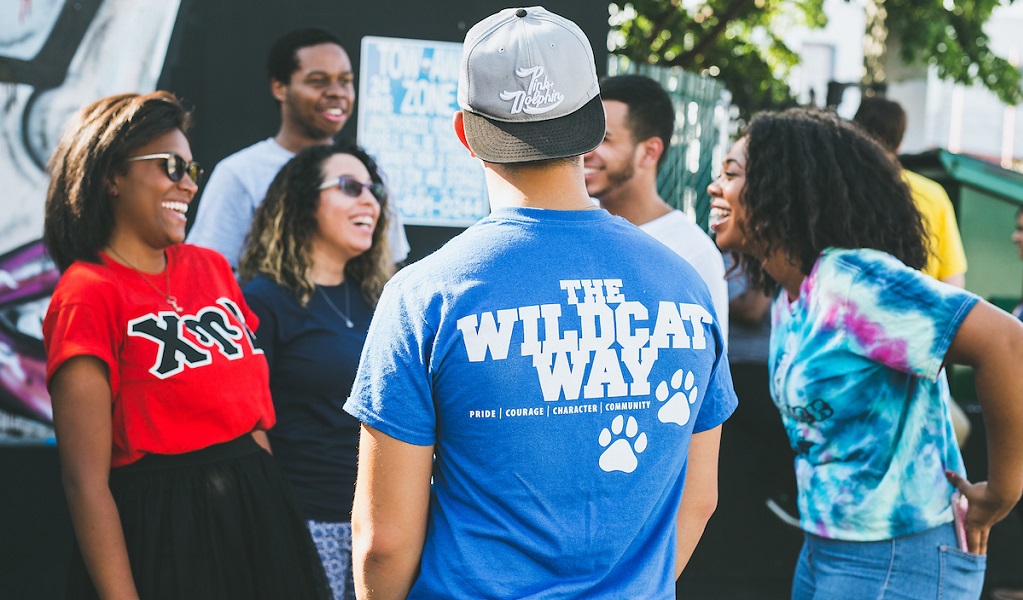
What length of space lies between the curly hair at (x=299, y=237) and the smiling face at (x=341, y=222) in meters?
0.03

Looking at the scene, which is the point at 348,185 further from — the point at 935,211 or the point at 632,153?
the point at 935,211

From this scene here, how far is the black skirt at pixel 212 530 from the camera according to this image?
8.52 ft

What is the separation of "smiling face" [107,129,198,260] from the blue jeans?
2.00m

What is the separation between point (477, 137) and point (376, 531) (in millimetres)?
713

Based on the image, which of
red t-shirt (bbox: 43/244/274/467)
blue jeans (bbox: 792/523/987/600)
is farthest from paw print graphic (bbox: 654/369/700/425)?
red t-shirt (bbox: 43/244/274/467)

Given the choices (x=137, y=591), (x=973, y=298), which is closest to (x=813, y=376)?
(x=973, y=298)

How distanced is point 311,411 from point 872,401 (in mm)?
1711

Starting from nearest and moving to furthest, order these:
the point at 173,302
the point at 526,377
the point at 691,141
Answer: the point at 526,377
the point at 173,302
the point at 691,141

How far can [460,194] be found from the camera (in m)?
5.31

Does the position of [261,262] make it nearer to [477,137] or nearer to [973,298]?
[477,137]

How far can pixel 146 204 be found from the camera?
2787 millimetres

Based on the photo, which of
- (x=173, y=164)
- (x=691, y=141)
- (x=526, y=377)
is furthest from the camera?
(x=691, y=141)

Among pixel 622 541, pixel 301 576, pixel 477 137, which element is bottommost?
pixel 301 576

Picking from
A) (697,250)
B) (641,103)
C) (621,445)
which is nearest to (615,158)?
(641,103)
